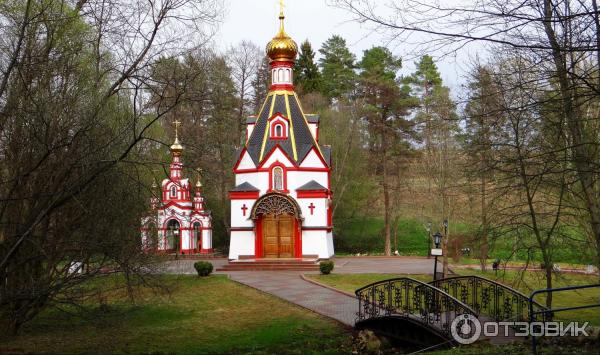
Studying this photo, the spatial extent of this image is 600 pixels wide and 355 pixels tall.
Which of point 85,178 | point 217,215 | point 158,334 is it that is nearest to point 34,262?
point 85,178

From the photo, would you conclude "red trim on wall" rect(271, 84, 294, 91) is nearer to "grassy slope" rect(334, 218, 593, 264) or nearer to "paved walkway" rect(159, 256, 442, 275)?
"paved walkway" rect(159, 256, 442, 275)

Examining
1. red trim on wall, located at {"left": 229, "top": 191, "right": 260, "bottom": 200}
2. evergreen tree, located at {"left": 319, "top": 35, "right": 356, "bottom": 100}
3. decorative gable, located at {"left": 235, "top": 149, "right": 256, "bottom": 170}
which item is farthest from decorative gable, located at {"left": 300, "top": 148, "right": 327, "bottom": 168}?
evergreen tree, located at {"left": 319, "top": 35, "right": 356, "bottom": 100}

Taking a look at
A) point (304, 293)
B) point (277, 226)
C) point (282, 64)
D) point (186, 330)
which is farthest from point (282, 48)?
point (186, 330)

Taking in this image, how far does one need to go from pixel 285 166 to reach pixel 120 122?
19124mm

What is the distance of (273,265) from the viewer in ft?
90.1

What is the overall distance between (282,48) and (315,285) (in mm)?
14987

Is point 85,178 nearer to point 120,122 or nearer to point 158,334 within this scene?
point 120,122

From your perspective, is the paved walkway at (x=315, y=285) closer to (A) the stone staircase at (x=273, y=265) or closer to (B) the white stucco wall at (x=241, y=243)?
(A) the stone staircase at (x=273, y=265)

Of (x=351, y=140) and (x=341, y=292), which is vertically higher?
(x=351, y=140)

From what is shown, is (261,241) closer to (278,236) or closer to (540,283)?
(278,236)

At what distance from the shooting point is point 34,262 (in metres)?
10.5

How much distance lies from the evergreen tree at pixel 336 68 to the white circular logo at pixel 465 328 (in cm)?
4348

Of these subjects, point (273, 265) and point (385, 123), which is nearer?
point (273, 265)

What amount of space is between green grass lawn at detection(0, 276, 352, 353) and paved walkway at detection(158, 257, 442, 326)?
696mm
